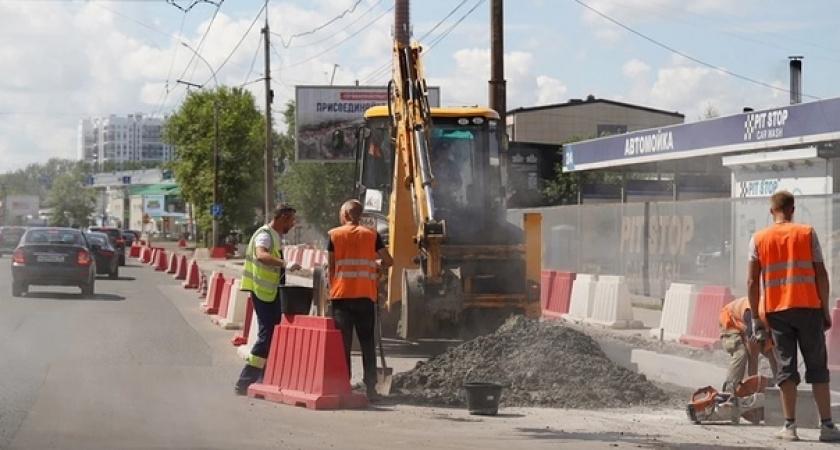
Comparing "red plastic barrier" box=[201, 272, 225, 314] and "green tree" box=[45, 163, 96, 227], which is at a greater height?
"green tree" box=[45, 163, 96, 227]

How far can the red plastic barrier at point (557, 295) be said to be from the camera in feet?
77.2

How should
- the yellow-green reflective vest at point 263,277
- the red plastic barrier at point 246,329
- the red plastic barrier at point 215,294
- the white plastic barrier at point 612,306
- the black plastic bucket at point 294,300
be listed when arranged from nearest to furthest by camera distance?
the black plastic bucket at point 294,300, the yellow-green reflective vest at point 263,277, the red plastic barrier at point 246,329, the white plastic barrier at point 612,306, the red plastic barrier at point 215,294

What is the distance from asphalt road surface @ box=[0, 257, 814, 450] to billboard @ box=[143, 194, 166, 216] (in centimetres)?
13947

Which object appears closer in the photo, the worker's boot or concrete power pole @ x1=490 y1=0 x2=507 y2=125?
the worker's boot

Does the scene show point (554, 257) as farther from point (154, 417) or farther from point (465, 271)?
point (154, 417)

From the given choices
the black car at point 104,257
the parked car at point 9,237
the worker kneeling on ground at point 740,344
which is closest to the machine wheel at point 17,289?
the black car at point 104,257

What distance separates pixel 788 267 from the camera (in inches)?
385

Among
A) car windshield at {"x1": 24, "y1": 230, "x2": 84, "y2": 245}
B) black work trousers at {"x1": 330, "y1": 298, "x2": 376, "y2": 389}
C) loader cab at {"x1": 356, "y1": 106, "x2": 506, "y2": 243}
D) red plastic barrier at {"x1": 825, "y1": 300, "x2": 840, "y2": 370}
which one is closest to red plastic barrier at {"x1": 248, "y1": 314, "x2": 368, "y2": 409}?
black work trousers at {"x1": 330, "y1": 298, "x2": 376, "y2": 389}

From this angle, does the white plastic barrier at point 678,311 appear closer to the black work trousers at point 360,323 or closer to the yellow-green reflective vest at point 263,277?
the black work trousers at point 360,323

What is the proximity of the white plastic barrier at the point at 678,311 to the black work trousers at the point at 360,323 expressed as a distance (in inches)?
280

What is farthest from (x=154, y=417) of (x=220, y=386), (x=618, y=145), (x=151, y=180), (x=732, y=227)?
(x=151, y=180)

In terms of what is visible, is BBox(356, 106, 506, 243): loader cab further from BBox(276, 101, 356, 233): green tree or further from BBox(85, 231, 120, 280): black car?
BBox(276, 101, 356, 233): green tree

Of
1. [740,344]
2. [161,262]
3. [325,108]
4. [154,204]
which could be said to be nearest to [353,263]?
[740,344]

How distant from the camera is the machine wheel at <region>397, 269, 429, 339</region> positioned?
15.9 meters
